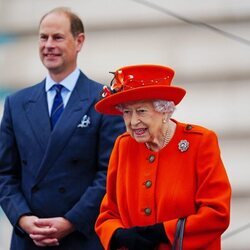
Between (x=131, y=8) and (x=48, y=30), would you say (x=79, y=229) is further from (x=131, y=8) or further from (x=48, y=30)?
(x=131, y=8)

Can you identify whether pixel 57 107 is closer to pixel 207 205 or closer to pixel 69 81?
pixel 69 81

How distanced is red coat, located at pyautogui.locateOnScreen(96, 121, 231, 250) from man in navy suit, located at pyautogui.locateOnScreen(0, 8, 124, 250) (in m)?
0.39

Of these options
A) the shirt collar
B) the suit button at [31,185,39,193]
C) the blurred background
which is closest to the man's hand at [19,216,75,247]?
the suit button at [31,185,39,193]

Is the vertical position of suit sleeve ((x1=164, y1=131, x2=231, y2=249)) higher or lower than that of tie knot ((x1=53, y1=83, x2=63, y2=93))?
lower

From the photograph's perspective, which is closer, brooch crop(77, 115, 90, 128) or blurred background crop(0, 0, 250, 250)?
brooch crop(77, 115, 90, 128)

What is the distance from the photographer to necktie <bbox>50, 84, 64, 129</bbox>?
358cm

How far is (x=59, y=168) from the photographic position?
3.51 m

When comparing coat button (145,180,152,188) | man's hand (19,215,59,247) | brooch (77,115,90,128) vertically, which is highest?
brooch (77,115,90,128)

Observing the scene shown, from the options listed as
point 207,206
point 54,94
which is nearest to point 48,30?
point 54,94

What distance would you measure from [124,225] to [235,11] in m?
1.37

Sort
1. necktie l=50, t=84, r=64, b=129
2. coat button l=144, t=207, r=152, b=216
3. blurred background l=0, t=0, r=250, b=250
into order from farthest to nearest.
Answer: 1. blurred background l=0, t=0, r=250, b=250
2. necktie l=50, t=84, r=64, b=129
3. coat button l=144, t=207, r=152, b=216

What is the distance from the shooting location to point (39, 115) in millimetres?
3576

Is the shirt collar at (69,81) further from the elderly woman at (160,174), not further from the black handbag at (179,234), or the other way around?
the black handbag at (179,234)

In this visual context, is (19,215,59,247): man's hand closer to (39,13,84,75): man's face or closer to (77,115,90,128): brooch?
(77,115,90,128): brooch
